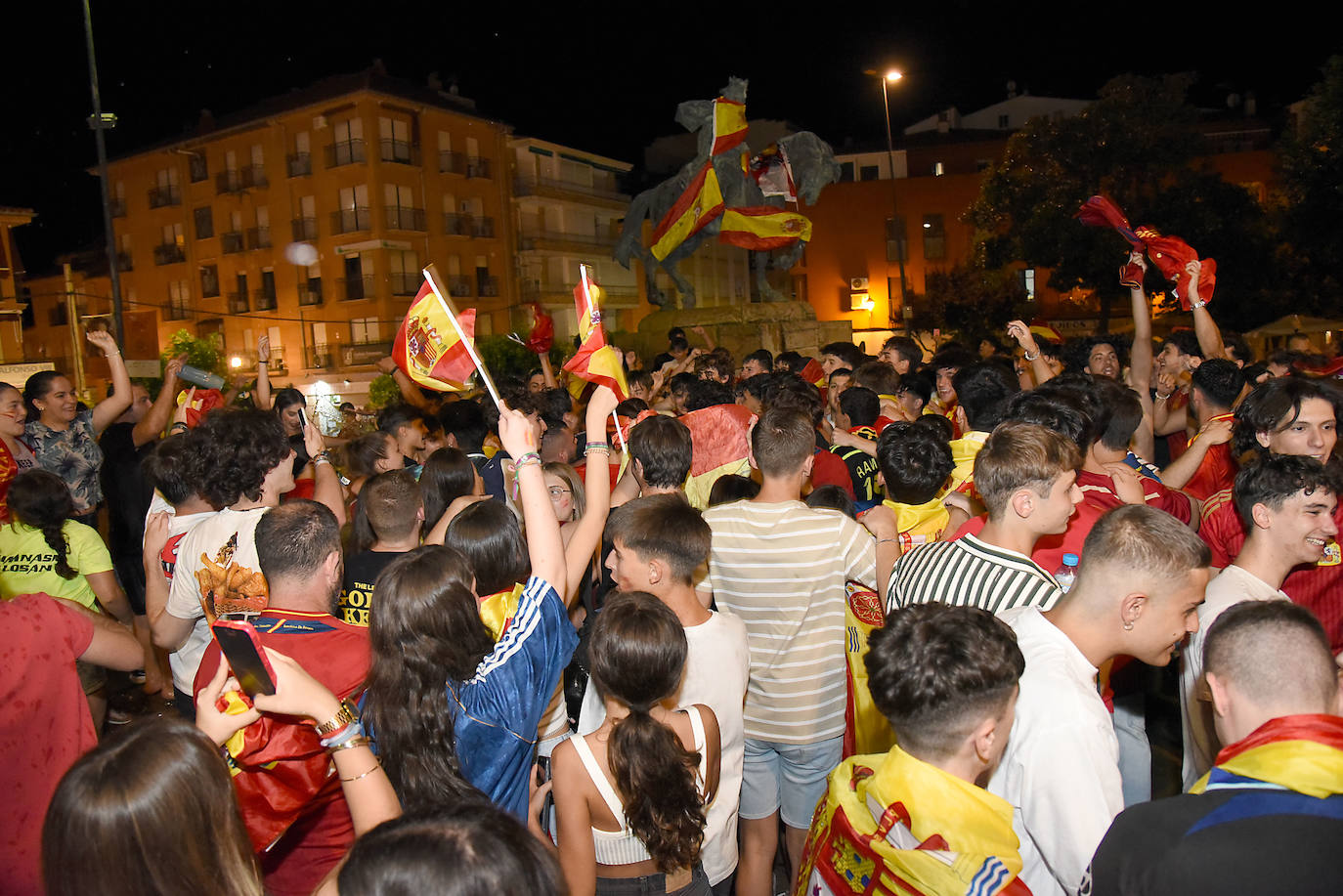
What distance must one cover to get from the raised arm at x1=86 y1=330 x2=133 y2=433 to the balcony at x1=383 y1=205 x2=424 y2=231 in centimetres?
3080

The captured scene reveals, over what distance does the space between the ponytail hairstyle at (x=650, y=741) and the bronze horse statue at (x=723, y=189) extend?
13602mm

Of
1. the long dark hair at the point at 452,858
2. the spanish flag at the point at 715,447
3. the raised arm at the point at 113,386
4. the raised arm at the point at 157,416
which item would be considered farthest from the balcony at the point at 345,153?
A: the long dark hair at the point at 452,858

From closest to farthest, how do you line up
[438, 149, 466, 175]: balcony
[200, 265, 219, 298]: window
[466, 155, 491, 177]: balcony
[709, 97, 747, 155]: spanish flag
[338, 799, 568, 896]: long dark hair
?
1. [338, 799, 568, 896]: long dark hair
2. [709, 97, 747, 155]: spanish flag
3. [438, 149, 466, 175]: balcony
4. [466, 155, 491, 177]: balcony
5. [200, 265, 219, 298]: window

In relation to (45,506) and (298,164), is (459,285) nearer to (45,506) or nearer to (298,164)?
(298,164)

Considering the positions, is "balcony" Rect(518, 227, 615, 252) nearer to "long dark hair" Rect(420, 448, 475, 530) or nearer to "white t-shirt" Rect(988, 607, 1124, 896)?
"long dark hair" Rect(420, 448, 475, 530)

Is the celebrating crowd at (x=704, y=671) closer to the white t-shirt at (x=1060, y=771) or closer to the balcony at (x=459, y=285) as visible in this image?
the white t-shirt at (x=1060, y=771)

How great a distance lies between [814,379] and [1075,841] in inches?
330

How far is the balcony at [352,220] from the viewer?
116 feet

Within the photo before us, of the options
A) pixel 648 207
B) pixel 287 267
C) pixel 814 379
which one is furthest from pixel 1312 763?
pixel 287 267

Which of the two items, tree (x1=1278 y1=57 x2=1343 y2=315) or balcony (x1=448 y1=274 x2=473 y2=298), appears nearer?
tree (x1=1278 y1=57 x2=1343 y2=315)

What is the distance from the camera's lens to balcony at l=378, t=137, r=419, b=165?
35.4m

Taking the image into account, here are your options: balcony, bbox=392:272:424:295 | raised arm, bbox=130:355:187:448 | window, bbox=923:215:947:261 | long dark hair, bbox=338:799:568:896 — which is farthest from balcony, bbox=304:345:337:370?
long dark hair, bbox=338:799:568:896

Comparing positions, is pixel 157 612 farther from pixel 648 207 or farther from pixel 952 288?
pixel 952 288

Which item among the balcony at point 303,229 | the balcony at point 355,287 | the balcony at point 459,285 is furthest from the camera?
the balcony at point 459,285
